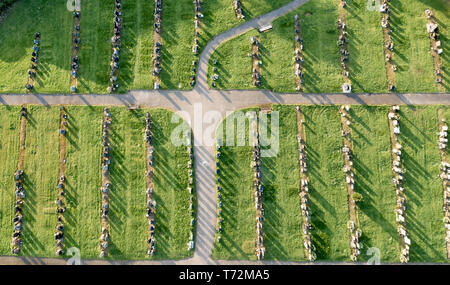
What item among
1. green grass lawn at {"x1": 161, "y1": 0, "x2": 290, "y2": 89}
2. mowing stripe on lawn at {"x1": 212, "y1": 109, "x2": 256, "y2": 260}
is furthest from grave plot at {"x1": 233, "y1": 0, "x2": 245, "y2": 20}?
mowing stripe on lawn at {"x1": 212, "y1": 109, "x2": 256, "y2": 260}

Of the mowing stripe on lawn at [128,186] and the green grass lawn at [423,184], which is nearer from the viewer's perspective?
the mowing stripe on lawn at [128,186]

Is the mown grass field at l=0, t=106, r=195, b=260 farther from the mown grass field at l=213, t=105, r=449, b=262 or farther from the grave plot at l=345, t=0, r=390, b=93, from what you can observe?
the grave plot at l=345, t=0, r=390, b=93

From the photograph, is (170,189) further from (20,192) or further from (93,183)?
(20,192)

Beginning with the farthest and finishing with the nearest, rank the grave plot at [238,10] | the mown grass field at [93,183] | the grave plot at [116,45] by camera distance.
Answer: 1. the grave plot at [238,10]
2. the grave plot at [116,45]
3. the mown grass field at [93,183]

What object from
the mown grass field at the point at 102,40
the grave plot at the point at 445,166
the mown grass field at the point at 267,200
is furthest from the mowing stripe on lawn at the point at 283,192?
the grave plot at the point at 445,166

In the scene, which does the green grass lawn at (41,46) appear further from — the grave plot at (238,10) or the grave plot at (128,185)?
the grave plot at (238,10)
